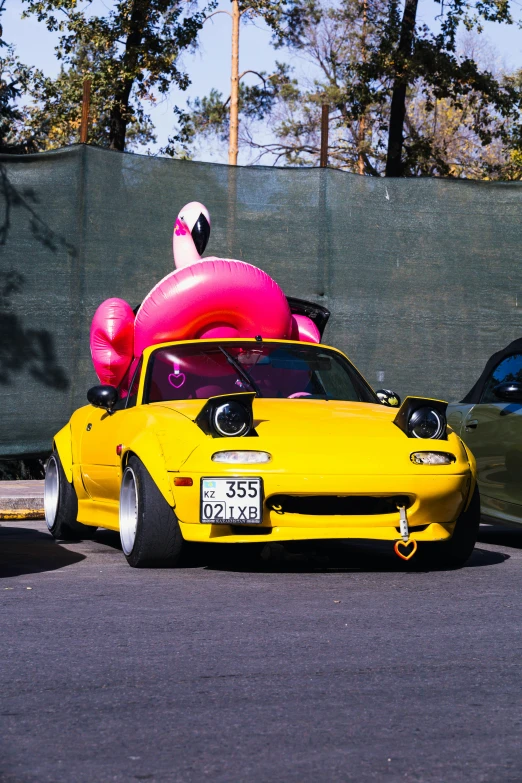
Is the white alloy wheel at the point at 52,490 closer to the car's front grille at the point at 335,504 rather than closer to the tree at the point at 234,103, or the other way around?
the car's front grille at the point at 335,504

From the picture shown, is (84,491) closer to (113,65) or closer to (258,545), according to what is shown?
(258,545)

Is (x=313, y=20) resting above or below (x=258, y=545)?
above

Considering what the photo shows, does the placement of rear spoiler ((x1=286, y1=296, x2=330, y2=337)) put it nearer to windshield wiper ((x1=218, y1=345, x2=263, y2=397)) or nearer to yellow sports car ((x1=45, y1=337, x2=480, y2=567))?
windshield wiper ((x1=218, y1=345, x2=263, y2=397))

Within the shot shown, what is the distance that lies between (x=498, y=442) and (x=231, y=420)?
259cm

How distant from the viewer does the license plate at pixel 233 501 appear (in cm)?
649

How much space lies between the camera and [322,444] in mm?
6711

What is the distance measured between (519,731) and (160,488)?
3.47 metres

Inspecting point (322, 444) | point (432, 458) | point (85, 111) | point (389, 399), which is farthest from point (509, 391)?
point (85, 111)

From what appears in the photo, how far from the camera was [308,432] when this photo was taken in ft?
22.4

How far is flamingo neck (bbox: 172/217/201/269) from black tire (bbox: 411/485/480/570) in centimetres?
498

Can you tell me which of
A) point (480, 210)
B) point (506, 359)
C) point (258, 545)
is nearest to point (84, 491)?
point (258, 545)

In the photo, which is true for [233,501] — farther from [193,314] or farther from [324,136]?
[324,136]

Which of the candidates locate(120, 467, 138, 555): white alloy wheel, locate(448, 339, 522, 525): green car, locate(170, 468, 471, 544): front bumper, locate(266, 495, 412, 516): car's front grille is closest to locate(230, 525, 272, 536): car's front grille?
locate(170, 468, 471, 544): front bumper

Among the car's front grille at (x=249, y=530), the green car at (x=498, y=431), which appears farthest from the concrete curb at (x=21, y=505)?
the car's front grille at (x=249, y=530)
